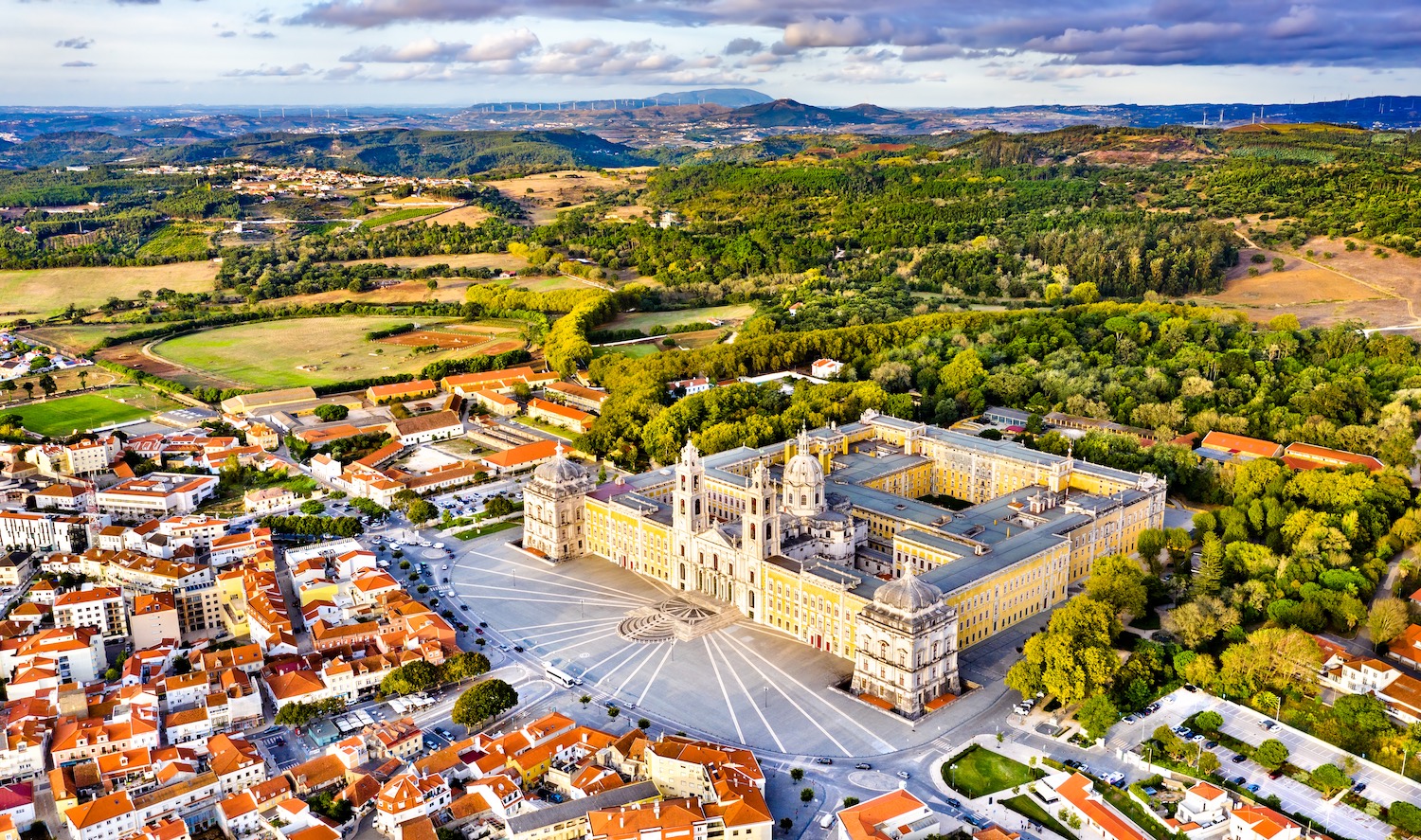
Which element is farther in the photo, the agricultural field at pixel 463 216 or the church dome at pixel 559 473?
the agricultural field at pixel 463 216

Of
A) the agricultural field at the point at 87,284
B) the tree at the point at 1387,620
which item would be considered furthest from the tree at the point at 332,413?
the tree at the point at 1387,620

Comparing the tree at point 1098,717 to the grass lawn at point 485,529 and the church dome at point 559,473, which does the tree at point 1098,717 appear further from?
the grass lawn at point 485,529

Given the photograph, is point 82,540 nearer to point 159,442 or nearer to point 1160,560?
point 159,442

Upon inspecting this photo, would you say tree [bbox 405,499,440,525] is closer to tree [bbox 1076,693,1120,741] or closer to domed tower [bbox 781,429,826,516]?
domed tower [bbox 781,429,826,516]

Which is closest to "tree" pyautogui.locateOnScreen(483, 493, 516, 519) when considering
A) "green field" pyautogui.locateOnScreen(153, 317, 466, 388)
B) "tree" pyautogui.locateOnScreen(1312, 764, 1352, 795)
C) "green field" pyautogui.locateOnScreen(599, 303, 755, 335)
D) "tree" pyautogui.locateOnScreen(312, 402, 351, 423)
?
"tree" pyautogui.locateOnScreen(312, 402, 351, 423)

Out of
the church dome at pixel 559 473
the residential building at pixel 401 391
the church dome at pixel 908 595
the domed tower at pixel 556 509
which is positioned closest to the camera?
the church dome at pixel 908 595

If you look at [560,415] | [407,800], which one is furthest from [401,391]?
[407,800]

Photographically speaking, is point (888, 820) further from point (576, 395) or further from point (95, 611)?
point (576, 395)

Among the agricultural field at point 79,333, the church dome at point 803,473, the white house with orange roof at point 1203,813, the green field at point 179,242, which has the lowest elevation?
the white house with orange roof at point 1203,813

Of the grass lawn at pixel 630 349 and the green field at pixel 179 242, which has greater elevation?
the green field at pixel 179 242
